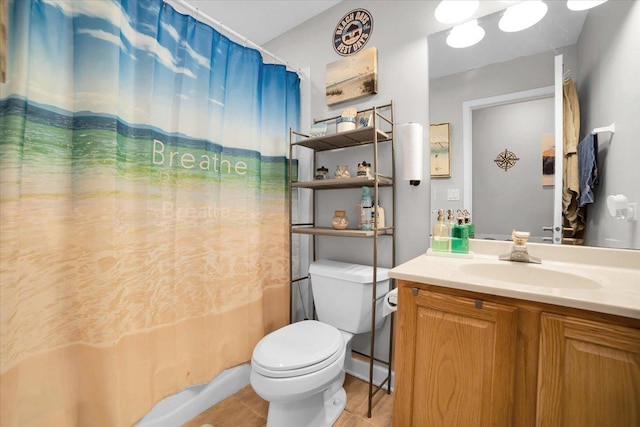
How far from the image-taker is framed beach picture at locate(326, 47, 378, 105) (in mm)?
1586

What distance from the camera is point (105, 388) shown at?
994 mm

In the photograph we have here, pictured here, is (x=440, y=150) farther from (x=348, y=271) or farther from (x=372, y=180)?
(x=348, y=271)

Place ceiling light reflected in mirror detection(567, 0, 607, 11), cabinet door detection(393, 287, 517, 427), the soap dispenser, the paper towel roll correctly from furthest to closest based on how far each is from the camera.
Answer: the paper towel roll, the soap dispenser, ceiling light reflected in mirror detection(567, 0, 607, 11), cabinet door detection(393, 287, 517, 427)

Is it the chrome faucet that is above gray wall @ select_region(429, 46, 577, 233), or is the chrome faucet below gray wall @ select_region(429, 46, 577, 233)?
below

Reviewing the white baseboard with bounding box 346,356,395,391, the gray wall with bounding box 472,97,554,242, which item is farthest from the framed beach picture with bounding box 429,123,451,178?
the white baseboard with bounding box 346,356,395,391

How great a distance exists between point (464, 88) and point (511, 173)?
0.51m

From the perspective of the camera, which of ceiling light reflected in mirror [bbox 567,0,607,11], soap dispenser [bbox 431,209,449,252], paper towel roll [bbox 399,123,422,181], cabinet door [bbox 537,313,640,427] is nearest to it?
cabinet door [bbox 537,313,640,427]

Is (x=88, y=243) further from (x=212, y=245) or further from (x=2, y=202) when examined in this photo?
(x=212, y=245)

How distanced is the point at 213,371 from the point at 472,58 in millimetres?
2149

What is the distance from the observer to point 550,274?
3.31 ft

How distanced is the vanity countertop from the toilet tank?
36cm

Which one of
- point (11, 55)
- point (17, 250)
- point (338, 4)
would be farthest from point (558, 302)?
point (338, 4)

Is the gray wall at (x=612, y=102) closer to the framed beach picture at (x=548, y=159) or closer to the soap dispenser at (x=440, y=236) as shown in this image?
the framed beach picture at (x=548, y=159)

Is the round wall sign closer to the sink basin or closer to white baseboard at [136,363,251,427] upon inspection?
the sink basin
